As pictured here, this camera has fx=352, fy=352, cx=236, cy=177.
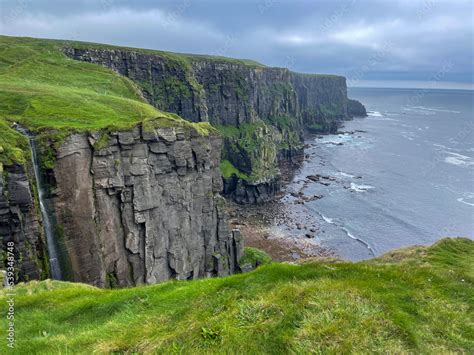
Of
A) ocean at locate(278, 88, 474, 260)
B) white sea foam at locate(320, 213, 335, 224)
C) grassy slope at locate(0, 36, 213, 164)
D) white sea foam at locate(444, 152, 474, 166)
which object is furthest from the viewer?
white sea foam at locate(444, 152, 474, 166)

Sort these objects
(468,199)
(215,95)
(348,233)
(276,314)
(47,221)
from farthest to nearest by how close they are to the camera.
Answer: (215,95), (468,199), (348,233), (47,221), (276,314)

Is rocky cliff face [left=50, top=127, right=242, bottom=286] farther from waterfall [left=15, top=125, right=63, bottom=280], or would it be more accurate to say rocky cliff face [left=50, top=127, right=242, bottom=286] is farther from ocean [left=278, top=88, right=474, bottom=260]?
ocean [left=278, top=88, right=474, bottom=260]

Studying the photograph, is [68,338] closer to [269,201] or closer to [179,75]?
[269,201]

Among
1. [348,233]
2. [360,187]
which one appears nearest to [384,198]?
[360,187]

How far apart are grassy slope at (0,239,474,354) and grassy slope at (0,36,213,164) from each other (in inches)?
891

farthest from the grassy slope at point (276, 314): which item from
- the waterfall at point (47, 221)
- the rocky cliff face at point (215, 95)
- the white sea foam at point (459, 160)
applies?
the white sea foam at point (459, 160)

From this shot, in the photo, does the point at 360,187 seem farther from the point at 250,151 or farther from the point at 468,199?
the point at 250,151

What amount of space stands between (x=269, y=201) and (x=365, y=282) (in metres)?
101

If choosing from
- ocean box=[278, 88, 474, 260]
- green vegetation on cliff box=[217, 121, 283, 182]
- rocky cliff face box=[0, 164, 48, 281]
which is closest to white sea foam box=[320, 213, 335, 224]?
ocean box=[278, 88, 474, 260]

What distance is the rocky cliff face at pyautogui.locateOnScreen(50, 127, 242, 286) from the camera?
37688 mm

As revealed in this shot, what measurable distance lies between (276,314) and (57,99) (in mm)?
47446

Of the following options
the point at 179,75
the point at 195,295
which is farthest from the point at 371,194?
the point at 195,295

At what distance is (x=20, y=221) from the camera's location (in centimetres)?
3231

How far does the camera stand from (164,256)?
49.0 m
